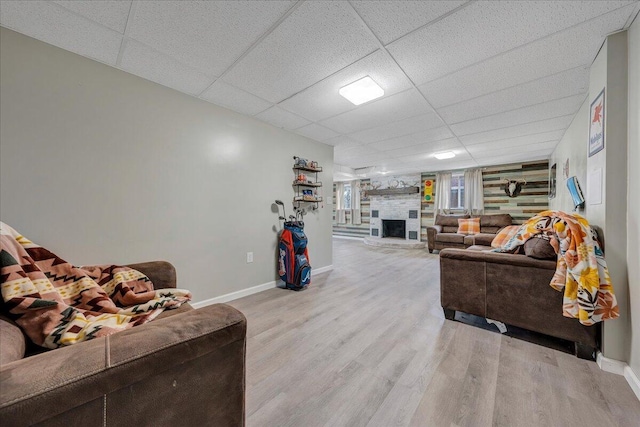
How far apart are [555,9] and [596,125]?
0.92m

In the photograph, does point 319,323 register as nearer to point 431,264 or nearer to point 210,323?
point 210,323

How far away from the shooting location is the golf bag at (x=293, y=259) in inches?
122

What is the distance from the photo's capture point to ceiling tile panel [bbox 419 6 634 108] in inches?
61.0

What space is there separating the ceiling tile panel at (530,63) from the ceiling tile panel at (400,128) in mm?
542

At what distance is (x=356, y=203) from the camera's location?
8539 millimetres

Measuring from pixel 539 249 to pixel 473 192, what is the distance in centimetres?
485

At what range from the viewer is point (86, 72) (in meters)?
1.88

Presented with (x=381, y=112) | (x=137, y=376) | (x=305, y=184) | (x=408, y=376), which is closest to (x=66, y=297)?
(x=137, y=376)

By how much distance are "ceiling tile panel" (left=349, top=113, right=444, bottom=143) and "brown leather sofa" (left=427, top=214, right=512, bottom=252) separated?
3044 millimetres

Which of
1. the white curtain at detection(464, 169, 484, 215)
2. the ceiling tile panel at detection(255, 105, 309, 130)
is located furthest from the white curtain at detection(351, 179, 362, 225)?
the ceiling tile panel at detection(255, 105, 309, 130)

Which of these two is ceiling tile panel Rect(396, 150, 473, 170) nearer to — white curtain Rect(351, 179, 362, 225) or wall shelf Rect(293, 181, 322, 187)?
wall shelf Rect(293, 181, 322, 187)

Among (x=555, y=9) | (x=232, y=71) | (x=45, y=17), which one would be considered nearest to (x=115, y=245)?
(x=45, y=17)

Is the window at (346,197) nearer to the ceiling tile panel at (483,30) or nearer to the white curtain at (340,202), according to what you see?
the white curtain at (340,202)

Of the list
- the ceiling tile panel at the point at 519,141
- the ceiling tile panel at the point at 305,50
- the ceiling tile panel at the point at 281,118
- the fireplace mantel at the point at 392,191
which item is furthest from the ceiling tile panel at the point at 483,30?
the fireplace mantel at the point at 392,191
